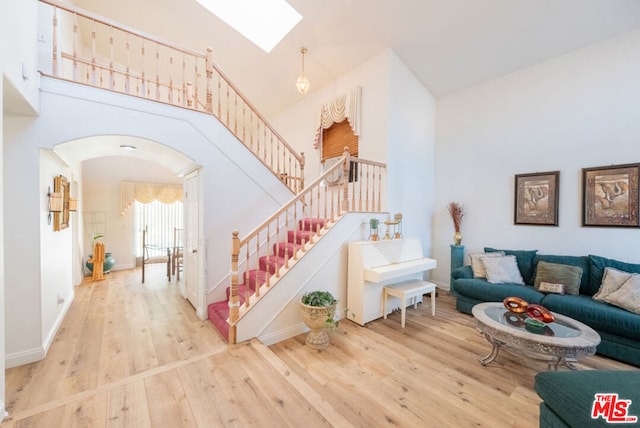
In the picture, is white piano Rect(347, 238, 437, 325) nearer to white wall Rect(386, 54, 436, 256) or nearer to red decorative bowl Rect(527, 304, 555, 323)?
white wall Rect(386, 54, 436, 256)

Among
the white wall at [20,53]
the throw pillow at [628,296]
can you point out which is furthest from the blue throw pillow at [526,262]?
the white wall at [20,53]

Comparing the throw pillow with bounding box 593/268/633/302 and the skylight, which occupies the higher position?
the skylight

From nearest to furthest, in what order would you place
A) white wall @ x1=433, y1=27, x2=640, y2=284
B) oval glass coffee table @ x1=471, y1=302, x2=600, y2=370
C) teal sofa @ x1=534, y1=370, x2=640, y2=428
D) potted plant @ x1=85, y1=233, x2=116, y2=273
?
teal sofa @ x1=534, y1=370, x2=640, y2=428, oval glass coffee table @ x1=471, y1=302, x2=600, y2=370, white wall @ x1=433, y1=27, x2=640, y2=284, potted plant @ x1=85, y1=233, x2=116, y2=273

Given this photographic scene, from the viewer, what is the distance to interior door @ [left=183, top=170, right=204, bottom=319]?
347cm

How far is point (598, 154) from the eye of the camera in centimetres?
328

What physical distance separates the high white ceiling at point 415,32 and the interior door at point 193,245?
2854 mm

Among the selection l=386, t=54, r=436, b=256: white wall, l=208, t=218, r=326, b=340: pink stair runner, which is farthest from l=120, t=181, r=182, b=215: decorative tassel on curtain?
l=386, t=54, r=436, b=256: white wall

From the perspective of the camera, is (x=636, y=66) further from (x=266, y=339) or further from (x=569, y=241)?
(x=266, y=339)

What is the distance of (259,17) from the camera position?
179 inches

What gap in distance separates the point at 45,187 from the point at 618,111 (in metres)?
6.79

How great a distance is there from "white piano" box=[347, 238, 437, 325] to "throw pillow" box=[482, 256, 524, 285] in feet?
3.05

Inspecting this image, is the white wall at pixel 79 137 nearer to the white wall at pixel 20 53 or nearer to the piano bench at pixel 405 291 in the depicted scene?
the white wall at pixel 20 53

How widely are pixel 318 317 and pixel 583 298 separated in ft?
10.2

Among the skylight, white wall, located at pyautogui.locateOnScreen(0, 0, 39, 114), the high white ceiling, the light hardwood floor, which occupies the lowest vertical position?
the light hardwood floor
